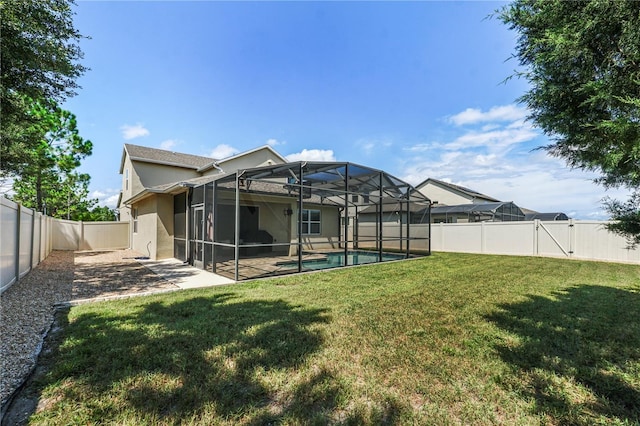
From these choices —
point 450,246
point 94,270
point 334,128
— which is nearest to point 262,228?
point 94,270

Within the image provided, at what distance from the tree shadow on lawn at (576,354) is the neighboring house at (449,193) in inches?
748

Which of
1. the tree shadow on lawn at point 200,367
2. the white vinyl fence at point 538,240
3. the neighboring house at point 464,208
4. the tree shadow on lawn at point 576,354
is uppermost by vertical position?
the neighboring house at point 464,208

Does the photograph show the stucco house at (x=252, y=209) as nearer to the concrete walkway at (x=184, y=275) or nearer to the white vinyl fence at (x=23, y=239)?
the concrete walkway at (x=184, y=275)

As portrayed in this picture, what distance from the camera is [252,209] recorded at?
39.7ft

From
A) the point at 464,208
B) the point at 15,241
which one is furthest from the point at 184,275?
the point at 464,208

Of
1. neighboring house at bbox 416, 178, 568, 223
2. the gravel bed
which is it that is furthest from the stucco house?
neighboring house at bbox 416, 178, 568, 223

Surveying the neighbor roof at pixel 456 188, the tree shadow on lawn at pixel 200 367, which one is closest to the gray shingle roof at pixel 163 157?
the tree shadow on lawn at pixel 200 367

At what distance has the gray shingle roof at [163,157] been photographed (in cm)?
1496

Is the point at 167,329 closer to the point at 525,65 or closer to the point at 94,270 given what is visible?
the point at 525,65

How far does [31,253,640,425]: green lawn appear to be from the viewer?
6.91ft

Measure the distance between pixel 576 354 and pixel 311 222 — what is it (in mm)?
13148

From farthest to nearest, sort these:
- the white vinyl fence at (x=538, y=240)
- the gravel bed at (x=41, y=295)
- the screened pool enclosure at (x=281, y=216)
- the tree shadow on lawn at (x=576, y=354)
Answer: the white vinyl fence at (x=538, y=240) < the screened pool enclosure at (x=281, y=216) < the gravel bed at (x=41, y=295) < the tree shadow on lawn at (x=576, y=354)

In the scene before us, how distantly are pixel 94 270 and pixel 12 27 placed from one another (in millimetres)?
6316

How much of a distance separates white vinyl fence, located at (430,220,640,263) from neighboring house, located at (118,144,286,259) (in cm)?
1151
